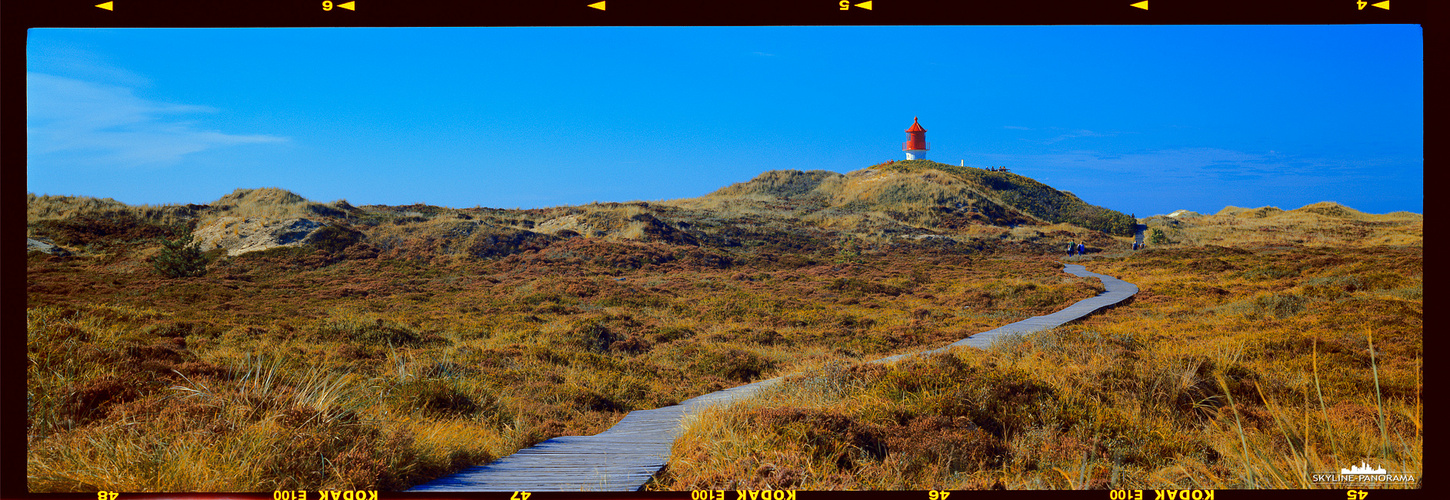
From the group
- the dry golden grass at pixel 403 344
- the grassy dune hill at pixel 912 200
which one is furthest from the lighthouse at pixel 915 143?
the dry golden grass at pixel 403 344

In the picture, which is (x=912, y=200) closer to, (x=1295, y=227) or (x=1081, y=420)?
(x=1295, y=227)

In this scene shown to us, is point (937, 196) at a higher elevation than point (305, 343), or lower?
higher

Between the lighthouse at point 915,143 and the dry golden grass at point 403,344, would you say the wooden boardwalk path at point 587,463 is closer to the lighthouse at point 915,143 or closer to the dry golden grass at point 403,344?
the dry golden grass at point 403,344

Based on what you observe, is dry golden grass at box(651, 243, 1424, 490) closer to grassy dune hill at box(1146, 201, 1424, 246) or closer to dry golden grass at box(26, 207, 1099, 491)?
dry golden grass at box(26, 207, 1099, 491)

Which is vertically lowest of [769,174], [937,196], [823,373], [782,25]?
[823,373]

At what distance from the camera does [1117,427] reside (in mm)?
5953

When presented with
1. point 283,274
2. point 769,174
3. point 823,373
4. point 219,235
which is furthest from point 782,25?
point 769,174

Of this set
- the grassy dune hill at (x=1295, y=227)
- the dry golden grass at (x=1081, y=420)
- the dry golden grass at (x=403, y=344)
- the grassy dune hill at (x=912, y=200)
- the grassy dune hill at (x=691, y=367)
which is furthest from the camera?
the grassy dune hill at (x=912, y=200)

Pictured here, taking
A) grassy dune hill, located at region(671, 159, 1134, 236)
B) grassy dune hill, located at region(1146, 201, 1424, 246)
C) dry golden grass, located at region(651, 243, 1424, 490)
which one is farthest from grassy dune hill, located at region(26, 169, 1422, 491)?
grassy dune hill, located at region(671, 159, 1134, 236)

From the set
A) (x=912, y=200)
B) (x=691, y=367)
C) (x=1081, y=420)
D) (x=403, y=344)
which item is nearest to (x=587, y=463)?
(x=1081, y=420)

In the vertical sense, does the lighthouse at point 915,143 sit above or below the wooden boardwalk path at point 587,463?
above

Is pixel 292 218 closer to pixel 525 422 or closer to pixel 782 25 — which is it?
pixel 525 422

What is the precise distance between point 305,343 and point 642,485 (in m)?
11.1

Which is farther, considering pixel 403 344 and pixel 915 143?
pixel 915 143
